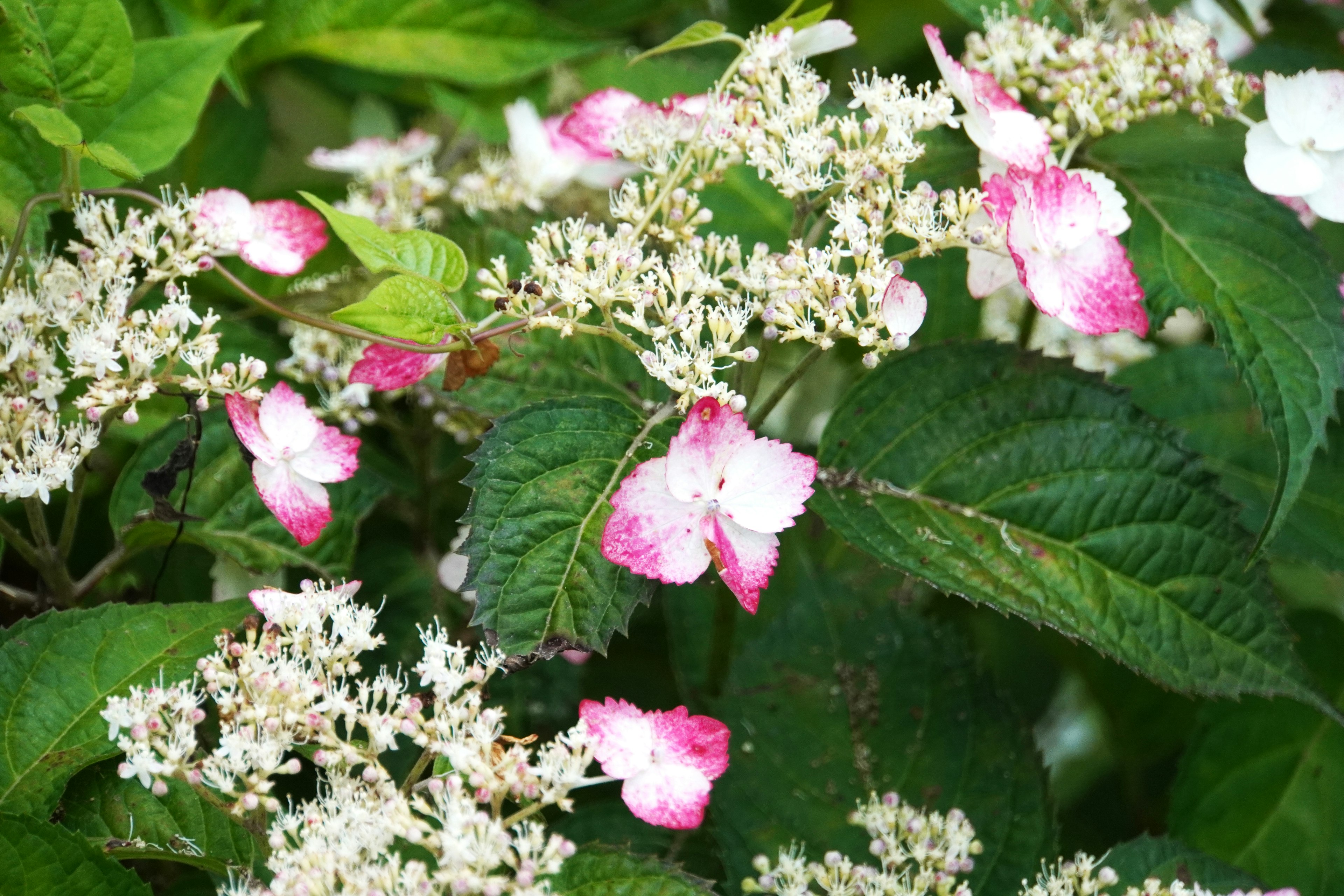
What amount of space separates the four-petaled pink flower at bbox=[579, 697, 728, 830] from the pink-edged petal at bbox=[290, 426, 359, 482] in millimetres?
223

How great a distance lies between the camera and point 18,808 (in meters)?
0.64

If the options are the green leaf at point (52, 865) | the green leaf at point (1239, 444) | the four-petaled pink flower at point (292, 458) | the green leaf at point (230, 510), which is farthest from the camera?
the green leaf at point (1239, 444)

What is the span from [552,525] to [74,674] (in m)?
0.30

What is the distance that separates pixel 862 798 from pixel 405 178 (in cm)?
66

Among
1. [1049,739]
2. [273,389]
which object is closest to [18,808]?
[273,389]

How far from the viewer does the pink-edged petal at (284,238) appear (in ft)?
2.64

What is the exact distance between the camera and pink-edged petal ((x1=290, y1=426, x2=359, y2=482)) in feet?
2.33

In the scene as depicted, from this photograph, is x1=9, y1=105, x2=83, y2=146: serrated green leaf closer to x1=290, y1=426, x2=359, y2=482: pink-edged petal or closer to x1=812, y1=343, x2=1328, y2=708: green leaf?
x1=290, y1=426, x2=359, y2=482: pink-edged petal

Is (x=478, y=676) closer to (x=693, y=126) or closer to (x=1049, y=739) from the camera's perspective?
(x=693, y=126)

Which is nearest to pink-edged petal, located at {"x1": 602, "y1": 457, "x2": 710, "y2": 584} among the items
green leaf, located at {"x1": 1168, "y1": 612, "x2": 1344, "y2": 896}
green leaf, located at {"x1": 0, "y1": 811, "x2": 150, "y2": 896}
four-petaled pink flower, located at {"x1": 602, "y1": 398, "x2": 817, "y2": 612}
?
four-petaled pink flower, located at {"x1": 602, "y1": 398, "x2": 817, "y2": 612}

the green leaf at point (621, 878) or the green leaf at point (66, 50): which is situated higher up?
the green leaf at point (66, 50)

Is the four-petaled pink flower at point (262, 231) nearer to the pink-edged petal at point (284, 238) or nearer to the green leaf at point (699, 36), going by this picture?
the pink-edged petal at point (284, 238)

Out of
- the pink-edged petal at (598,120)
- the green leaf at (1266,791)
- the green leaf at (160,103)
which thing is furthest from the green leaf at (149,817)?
the green leaf at (1266,791)

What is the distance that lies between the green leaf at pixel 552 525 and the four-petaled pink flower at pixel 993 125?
0.92 feet
